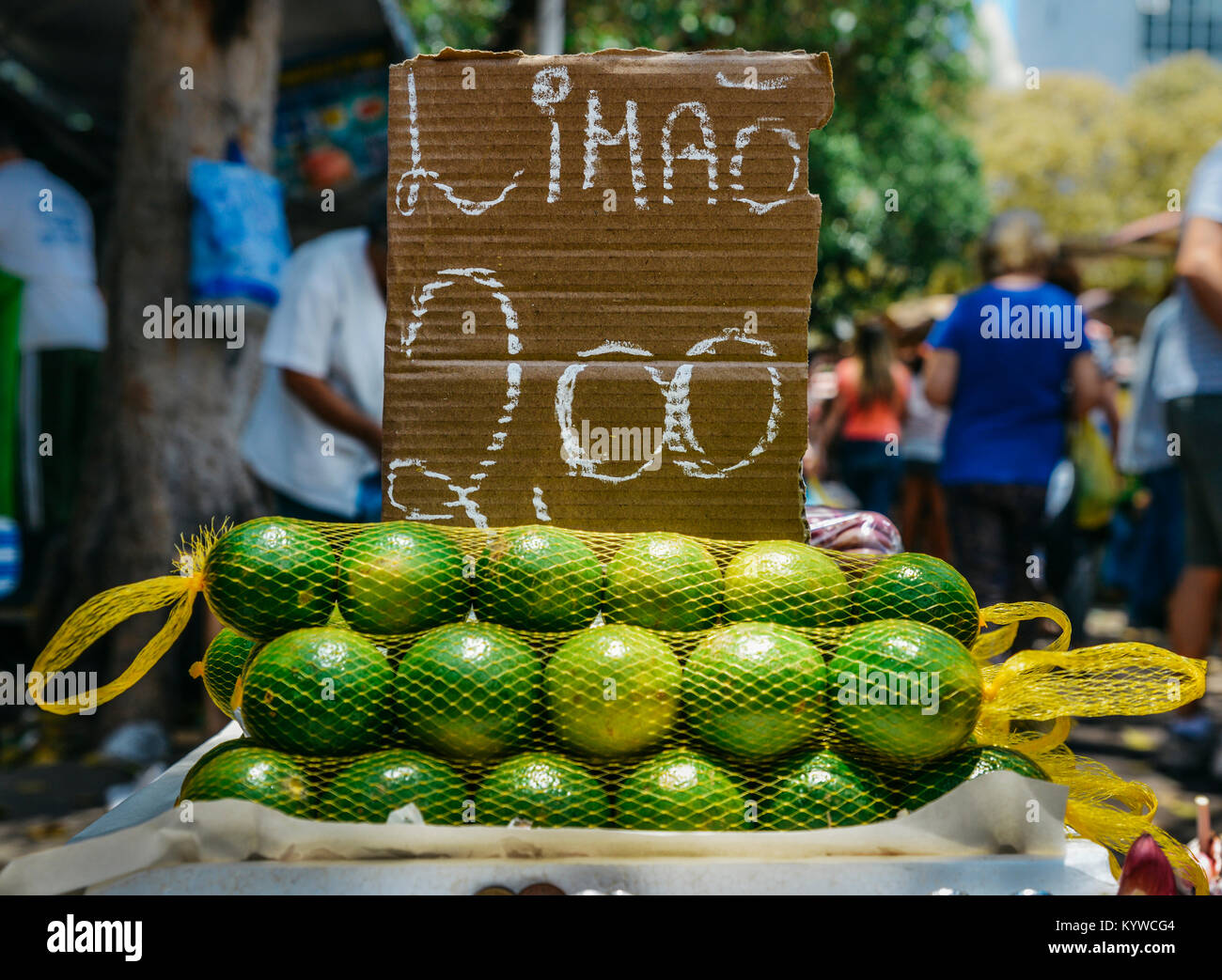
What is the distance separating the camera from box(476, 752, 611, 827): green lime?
1.42 metres

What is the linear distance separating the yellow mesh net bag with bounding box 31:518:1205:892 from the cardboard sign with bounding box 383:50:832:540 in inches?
10.7

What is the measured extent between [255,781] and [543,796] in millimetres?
376

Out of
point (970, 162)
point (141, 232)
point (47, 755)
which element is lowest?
point (47, 755)

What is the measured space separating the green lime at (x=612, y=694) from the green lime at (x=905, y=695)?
9.1 inches

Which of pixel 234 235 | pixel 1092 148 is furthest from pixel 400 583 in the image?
pixel 1092 148

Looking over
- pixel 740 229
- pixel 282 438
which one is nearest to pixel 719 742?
pixel 740 229

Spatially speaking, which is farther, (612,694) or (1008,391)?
(1008,391)

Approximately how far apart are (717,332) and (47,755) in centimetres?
402

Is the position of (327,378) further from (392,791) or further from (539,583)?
(392,791)

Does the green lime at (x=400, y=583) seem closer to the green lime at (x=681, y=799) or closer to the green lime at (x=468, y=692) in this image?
the green lime at (x=468, y=692)

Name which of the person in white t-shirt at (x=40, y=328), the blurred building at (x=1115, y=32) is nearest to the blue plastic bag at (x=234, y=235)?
the person in white t-shirt at (x=40, y=328)

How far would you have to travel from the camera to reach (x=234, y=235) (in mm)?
4336

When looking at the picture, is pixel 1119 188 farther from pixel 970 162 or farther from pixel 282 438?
pixel 282 438
